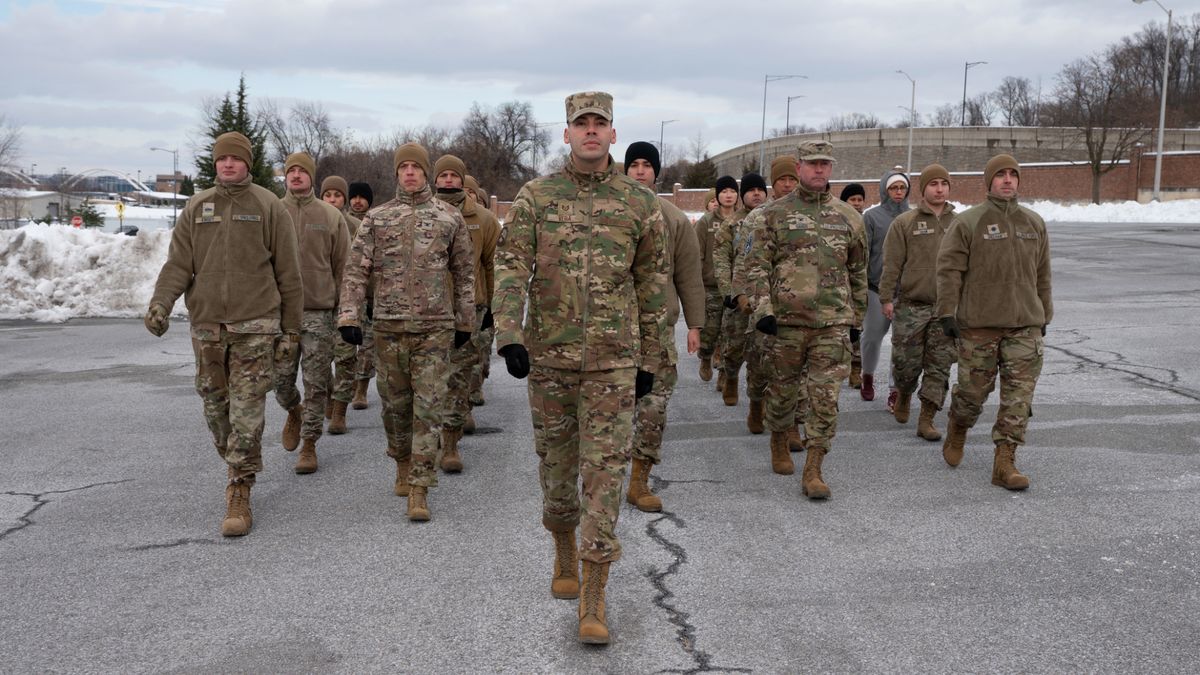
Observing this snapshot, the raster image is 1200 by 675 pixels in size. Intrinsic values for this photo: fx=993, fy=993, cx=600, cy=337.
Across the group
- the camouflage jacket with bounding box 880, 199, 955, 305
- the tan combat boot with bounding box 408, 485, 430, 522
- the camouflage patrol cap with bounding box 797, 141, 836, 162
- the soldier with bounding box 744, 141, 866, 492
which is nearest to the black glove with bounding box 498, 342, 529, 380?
the tan combat boot with bounding box 408, 485, 430, 522

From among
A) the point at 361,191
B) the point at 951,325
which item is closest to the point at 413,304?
the point at 951,325

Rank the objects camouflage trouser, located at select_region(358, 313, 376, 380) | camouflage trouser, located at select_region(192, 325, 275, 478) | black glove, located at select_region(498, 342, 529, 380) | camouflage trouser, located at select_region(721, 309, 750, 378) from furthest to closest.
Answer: camouflage trouser, located at select_region(721, 309, 750, 378) → camouflage trouser, located at select_region(358, 313, 376, 380) → camouflage trouser, located at select_region(192, 325, 275, 478) → black glove, located at select_region(498, 342, 529, 380)

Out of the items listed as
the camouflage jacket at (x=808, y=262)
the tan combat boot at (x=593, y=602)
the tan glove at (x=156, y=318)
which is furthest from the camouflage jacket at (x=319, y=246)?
the tan combat boot at (x=593, y=602)

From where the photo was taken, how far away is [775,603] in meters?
4.70

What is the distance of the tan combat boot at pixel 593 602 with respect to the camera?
422 centimetres

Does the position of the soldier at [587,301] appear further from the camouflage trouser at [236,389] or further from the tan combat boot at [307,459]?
the tan combat boot at [307,459]

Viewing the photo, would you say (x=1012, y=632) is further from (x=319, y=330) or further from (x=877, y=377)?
(x=877, y=377)

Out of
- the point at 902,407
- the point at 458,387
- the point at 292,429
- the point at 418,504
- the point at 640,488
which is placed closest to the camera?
the point at 418,504

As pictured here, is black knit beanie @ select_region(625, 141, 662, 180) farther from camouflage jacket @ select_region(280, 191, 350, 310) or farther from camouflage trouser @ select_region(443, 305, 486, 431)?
camouflage jacket @ select_region(280, 191, 350, 310)

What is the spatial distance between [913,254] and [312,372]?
5174 millimetres

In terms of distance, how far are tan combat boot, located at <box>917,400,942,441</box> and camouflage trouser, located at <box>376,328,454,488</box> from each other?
411cm

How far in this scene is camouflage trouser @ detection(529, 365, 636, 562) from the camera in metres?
4.40

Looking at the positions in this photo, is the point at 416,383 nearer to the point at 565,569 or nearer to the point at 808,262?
the point at 565,569

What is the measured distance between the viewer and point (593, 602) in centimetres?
433
